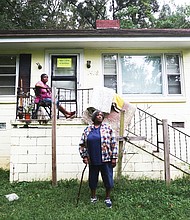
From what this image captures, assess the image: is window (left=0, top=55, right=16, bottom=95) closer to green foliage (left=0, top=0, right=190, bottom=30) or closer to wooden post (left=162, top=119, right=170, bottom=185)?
wooden post (left=162, top=119, right=170, bottom=185)

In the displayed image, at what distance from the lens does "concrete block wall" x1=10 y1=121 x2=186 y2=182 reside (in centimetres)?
587

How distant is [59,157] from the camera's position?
19.6 ft

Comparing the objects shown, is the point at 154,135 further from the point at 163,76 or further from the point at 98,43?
the point at 98,43

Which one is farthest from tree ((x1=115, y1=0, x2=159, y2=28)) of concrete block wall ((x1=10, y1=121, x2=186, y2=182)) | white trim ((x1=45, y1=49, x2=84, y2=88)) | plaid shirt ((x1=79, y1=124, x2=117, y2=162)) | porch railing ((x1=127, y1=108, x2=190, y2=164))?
plaid shirt ((x1=79, y1=124, x2=117, y2=162))

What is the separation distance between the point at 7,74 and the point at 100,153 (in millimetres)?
4872

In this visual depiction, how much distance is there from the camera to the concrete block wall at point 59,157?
5.87m

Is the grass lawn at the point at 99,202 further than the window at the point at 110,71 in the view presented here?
No

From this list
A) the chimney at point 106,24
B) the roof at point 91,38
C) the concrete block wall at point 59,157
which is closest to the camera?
the concrete block wall at point 59,157

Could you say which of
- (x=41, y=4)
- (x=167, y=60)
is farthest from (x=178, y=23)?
→ (x=167, y=60)

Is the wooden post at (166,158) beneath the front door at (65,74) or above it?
beneath

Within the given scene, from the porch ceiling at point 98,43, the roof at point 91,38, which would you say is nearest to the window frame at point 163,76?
the porch ceiling at point 98,43

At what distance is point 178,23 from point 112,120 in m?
13.8

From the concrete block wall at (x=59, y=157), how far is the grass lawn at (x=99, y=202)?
0.32 metres

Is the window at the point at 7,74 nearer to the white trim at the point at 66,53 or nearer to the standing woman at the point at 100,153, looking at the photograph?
the white trim at the point at 66,53
